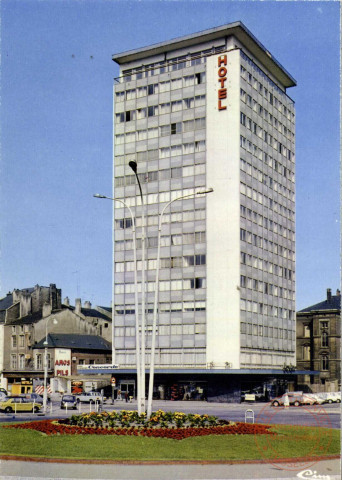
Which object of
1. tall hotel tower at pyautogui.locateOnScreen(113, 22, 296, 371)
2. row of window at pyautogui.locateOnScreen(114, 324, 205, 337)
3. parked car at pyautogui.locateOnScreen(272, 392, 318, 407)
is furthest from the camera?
tall hotel tower at pyautogui.locateOnScreen(113, 22, 296, 371)

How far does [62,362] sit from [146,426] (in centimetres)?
7384

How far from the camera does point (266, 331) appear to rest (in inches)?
3632

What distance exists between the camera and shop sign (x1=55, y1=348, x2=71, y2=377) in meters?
98.9

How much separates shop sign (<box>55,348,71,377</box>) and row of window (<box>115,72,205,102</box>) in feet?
123

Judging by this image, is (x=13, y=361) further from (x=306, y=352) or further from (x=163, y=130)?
(x=306, y=352)

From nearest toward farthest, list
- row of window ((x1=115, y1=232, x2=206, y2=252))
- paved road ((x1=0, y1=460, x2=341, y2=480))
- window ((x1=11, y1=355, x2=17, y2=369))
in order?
1. paved road ((x1=0, y1=460, x2=341, y2=480))
2. row of window ((x1=115, y1=232, x2=206, y2=252))
3. window ((x1=11, y1=355, x2=17, y2=369))

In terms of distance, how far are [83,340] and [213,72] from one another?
150 ft

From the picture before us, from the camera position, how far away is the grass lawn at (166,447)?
830 inches

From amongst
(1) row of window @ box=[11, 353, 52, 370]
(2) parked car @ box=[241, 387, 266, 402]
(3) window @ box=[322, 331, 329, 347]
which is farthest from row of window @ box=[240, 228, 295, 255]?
(1) row of window @ box=[11, 353, 52, 370]

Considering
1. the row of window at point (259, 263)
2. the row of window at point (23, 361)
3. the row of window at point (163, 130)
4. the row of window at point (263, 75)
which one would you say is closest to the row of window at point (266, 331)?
the row of window at point (259, 263)

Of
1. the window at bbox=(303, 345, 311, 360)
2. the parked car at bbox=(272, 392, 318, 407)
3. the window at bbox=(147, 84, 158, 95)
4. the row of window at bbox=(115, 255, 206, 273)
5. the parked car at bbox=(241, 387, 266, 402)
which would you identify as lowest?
the parked car at bbox=(241, 387, 266, 402)

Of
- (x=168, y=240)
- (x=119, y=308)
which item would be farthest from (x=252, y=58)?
(x=119, y=308)

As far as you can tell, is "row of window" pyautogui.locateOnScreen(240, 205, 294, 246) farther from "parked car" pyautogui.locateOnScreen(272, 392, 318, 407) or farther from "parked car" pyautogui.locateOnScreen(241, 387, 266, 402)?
"parked car" pyautogui.locateOnScreen(272, 392, 318, 407)

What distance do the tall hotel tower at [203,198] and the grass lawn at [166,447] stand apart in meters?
56.7
